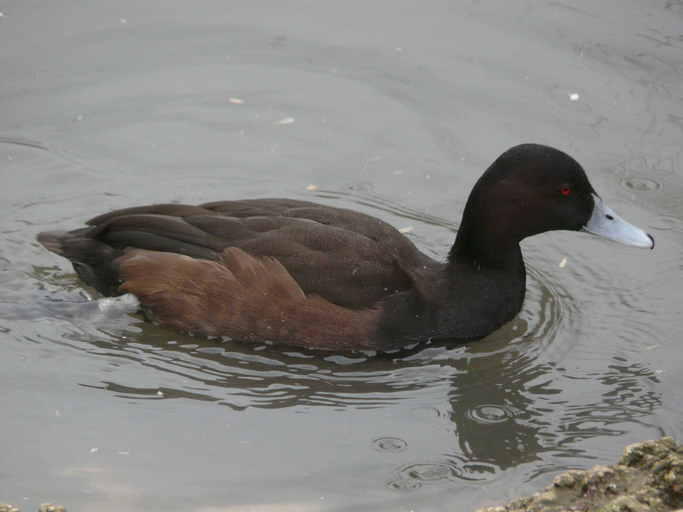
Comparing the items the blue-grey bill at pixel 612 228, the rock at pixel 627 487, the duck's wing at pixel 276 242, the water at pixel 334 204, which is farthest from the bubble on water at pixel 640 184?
the rock at pixel 627 487

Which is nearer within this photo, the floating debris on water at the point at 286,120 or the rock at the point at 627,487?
the rock at the point at 627,487

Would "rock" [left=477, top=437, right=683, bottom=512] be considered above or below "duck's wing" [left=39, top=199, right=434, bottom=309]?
below

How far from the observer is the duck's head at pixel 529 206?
669 centimetres

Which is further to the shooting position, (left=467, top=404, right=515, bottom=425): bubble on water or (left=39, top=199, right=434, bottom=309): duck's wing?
(left=39, top=199, right=434, bottom=309): duck's wing

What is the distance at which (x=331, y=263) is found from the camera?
647cm

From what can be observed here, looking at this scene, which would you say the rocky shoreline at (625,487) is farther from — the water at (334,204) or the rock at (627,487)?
the water at (334,204)

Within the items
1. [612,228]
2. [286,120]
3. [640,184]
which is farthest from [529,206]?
[286,120]

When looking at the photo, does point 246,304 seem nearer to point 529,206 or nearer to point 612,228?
point 529,206

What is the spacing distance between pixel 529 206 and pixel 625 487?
2.51m

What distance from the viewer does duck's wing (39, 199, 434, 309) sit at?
6473 millimetres

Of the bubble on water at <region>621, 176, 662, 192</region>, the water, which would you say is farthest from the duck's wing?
the bubble on water at <region>621, 176, 662, 192</region>

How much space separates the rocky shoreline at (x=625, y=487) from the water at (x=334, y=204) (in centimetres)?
75

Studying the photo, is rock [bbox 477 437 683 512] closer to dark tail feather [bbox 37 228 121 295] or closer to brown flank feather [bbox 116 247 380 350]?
brown flank feather [bbox 116 247 380 350]

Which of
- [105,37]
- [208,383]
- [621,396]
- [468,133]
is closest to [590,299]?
[621,396]
